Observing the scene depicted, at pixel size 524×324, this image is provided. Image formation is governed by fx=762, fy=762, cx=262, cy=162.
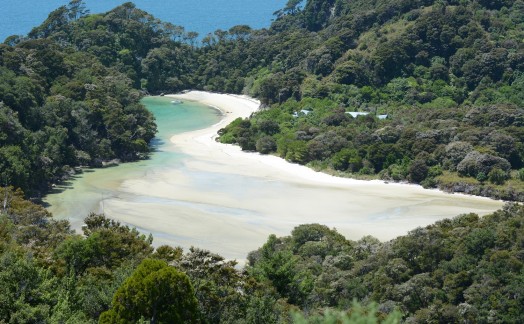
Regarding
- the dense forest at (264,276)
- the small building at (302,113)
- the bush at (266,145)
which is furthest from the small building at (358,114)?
the dense forest at (264,276)

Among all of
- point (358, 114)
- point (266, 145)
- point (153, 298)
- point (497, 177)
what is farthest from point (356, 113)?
point (153, 298)

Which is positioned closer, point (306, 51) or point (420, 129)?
point (420, 129)

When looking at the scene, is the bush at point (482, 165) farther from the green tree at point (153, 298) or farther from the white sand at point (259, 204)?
the green tree at point (153, 298)

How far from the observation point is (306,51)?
69.1 meters

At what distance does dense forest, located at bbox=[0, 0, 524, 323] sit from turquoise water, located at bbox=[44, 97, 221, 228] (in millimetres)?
1251

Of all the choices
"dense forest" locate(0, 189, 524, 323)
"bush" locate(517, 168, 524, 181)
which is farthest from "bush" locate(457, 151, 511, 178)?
"dense forest" locate(0, 189, 524, 323)

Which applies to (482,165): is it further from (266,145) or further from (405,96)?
(405,96)

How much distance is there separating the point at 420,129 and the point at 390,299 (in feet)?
84.8

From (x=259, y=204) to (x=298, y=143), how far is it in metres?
11.3

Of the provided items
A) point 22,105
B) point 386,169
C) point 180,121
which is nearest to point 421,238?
point 386,169

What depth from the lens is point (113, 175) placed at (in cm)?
4328

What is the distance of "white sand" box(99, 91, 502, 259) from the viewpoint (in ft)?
105

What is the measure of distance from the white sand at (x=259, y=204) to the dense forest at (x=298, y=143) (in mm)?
2377

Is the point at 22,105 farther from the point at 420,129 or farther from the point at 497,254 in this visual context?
the point at 497,254
